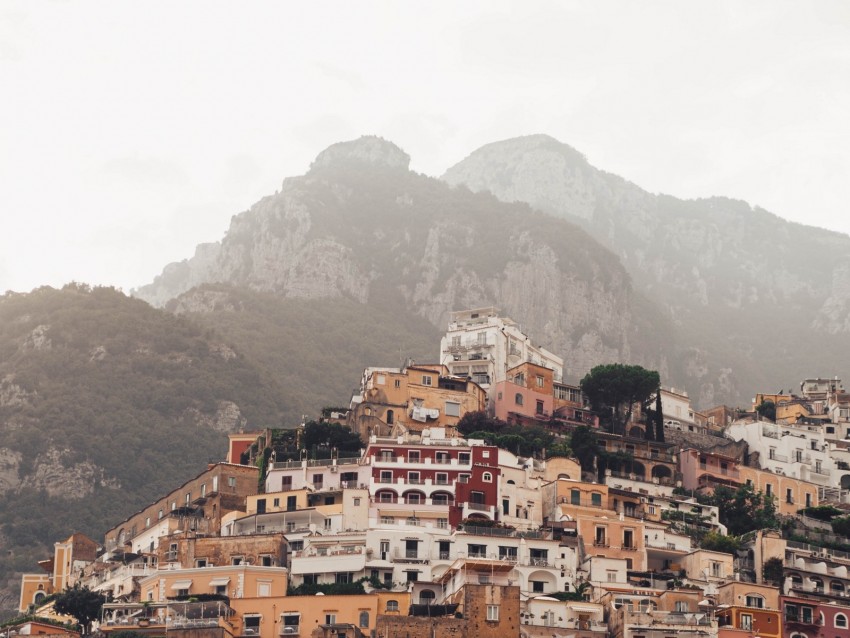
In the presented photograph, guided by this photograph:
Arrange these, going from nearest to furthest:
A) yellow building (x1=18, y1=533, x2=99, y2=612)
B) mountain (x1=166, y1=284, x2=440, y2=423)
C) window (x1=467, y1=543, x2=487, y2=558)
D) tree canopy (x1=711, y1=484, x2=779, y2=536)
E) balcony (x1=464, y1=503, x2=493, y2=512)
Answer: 1. window (x1=467, y1=543, x2=487, y2=558)
2. balcony (x1=464, y1=503, x2=493, y2=512)
3. tree canopy (x1=711, y1=484, x2=779, y2=536)
4. yellow building (x1=18, y1=533, x2=99, y2=612)
5. mountain (x1=166, y1=284, x2=440, y2=423)

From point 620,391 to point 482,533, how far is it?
35.5m

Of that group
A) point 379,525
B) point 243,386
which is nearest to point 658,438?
point 379,525

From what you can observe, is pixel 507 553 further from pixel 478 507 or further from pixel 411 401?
pixel 411 401

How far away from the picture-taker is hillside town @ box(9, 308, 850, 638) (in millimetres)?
68938

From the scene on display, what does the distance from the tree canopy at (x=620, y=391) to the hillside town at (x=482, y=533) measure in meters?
0.68

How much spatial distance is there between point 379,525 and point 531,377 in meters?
31.4

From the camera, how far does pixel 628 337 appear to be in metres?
196

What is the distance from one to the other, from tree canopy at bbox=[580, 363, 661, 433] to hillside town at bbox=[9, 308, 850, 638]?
0.68m

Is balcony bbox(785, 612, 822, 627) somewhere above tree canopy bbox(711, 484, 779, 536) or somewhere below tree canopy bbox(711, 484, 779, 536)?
below

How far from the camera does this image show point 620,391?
10894 centimetres

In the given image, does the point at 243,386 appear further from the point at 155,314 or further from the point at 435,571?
the point at 435,571

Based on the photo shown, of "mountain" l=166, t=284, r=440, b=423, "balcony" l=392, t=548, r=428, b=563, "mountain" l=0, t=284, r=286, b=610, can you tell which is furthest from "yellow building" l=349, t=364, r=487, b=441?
"mountain" l=166, t=284, r=440, b=423

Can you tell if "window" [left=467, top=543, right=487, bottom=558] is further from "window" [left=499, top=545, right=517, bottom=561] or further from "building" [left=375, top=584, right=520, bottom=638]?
"building" [left=375, top=584, right=520, bottom=638]

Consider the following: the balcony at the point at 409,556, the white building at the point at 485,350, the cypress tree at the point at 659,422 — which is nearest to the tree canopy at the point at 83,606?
the balcony at the point at 409,556
